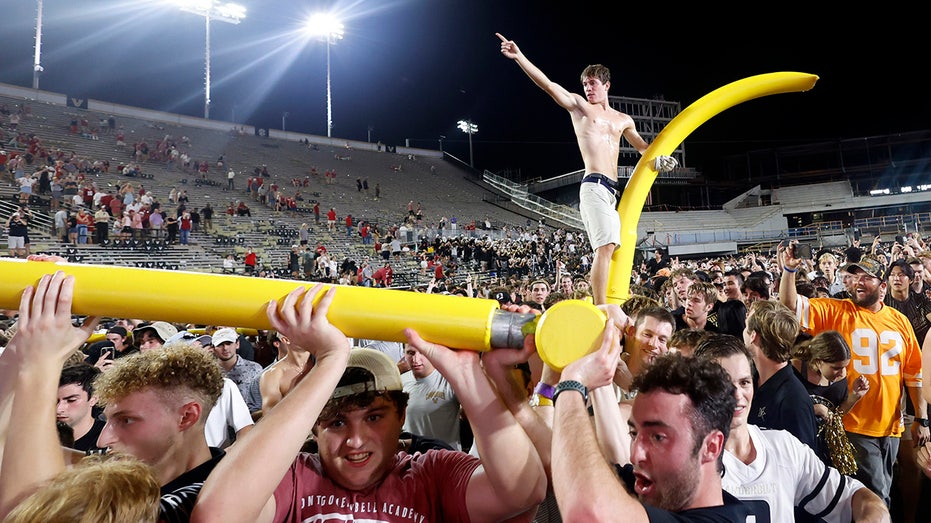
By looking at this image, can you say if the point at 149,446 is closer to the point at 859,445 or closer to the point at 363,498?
the point at 363,498

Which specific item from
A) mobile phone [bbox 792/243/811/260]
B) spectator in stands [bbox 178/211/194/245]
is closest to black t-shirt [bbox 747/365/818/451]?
mobile phone [bbox 792/243/811/260]

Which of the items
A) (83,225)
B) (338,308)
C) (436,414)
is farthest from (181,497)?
(83,225)

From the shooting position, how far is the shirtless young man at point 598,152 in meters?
4.16

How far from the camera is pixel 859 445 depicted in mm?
4035

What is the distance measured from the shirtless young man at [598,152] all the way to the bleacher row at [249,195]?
596 inches

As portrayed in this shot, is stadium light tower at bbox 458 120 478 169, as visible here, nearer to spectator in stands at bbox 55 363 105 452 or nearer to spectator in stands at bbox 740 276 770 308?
spectator in stands at bbox 740 276 770 308

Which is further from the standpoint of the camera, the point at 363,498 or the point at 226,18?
the point at 226,18

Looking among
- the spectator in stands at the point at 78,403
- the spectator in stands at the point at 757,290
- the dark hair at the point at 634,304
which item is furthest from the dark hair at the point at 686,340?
the spectator in stands at the point at 78,403

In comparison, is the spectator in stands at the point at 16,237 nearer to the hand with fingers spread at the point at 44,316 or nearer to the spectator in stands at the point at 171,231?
the spectator in stands at the point at 171,231

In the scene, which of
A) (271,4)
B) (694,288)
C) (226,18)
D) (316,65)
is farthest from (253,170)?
(694,288)

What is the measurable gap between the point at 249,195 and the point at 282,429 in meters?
26.5

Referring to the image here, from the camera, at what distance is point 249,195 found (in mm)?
25219

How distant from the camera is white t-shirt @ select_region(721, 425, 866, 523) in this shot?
2191 mm

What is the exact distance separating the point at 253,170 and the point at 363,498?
30352mm
